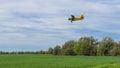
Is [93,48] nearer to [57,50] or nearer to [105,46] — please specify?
[105,46]

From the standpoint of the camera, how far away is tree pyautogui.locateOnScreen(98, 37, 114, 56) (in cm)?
13212

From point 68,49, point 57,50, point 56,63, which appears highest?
point 68,49

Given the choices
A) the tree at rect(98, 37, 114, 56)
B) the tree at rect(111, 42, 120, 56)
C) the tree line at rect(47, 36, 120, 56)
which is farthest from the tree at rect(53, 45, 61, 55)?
the tree at rect(111, 42, 120, 56)

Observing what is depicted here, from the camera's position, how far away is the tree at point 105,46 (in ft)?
433

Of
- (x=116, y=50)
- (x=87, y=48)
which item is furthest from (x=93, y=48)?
(x=116, y=50)

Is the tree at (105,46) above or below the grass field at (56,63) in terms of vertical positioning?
above

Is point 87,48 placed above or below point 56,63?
above

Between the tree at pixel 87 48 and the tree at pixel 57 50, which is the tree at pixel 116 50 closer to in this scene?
the tree at pixel 87 48

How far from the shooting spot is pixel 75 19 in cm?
1289

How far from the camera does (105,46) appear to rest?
132375mm

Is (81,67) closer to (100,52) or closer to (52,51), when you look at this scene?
(100,52)

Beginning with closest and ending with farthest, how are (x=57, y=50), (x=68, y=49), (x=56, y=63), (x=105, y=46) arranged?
(x=56, y=63), (x=105, y=46), (x=68, y=49), (x=57, y=50)

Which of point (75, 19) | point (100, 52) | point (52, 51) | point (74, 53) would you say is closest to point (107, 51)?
point (100, 52)

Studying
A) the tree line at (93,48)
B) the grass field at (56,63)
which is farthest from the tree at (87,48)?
the grass field at (56,63)
